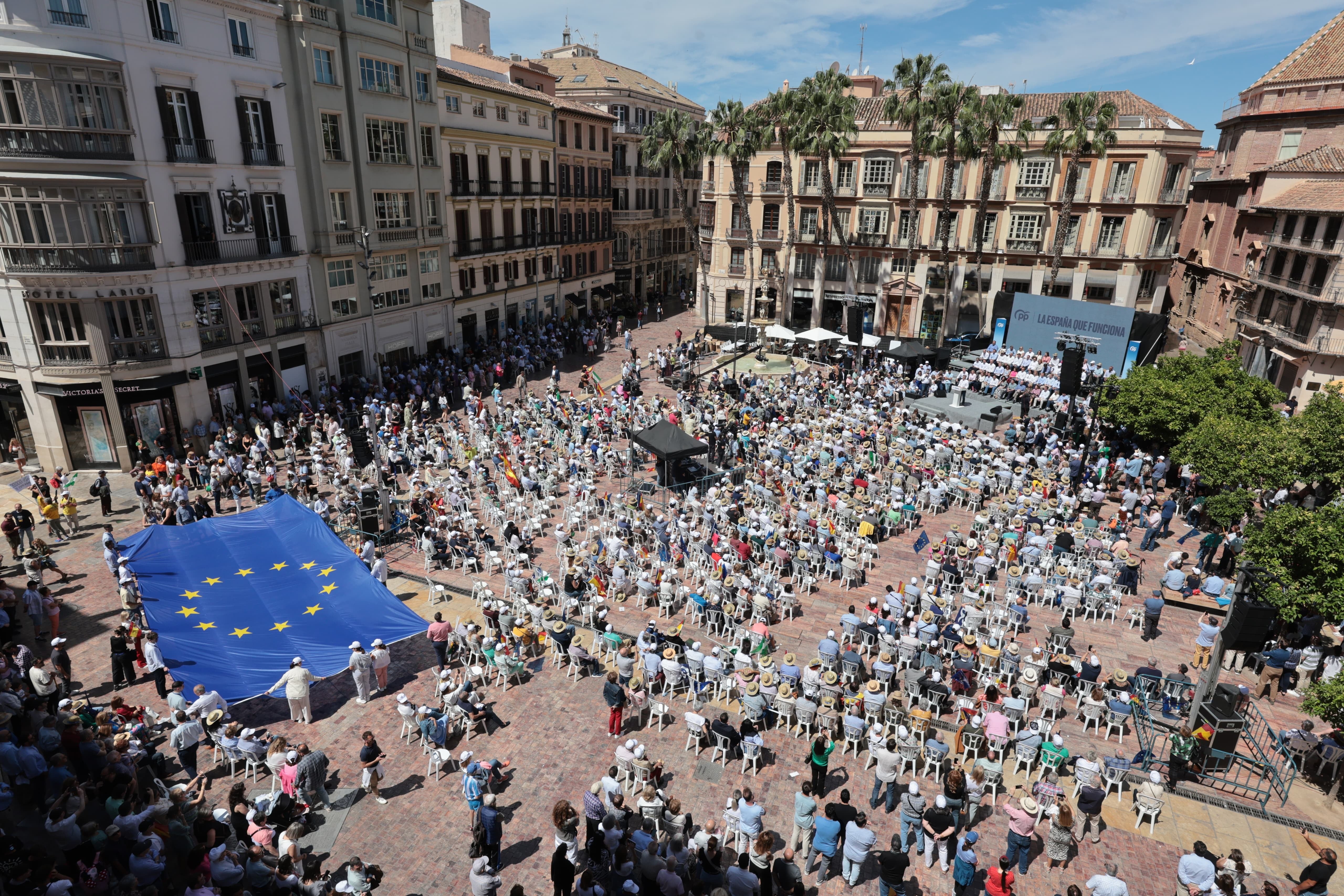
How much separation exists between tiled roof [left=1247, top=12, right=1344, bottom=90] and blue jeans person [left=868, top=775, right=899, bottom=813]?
51.7m

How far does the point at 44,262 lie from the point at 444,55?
120ft

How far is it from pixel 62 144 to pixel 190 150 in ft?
13.7

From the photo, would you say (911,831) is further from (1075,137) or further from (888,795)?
(1075,137)

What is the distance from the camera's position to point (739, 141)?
48.7 metres

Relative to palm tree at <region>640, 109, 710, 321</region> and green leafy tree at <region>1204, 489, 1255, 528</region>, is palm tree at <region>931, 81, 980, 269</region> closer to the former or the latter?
palm tree at <region>640, 109, 710, 321</region>

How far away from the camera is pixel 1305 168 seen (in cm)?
4022

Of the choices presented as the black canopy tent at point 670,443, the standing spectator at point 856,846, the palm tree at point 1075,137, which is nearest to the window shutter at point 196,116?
the black canopy tent at point 670,443

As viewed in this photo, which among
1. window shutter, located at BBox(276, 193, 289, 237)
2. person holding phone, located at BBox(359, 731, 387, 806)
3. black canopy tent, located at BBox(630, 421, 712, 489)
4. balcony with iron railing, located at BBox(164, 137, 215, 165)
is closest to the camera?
person holding phone, located at BBox(359, 731, 387, 806)

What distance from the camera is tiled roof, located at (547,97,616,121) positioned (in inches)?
2064

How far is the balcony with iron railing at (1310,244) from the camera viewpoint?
33.8m

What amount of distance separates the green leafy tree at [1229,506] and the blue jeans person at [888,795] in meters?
13.1

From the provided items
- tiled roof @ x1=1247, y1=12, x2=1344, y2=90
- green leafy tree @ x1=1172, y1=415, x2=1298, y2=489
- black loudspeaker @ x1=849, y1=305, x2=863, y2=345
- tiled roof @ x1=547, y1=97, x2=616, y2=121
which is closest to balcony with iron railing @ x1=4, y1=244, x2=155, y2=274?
black loudspeaker @ x1=849, y1=305, x2=863, y2=345

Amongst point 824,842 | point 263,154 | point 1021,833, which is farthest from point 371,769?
point 263,154

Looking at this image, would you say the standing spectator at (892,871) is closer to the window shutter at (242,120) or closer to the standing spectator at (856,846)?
the standing spectator at (856,846)
